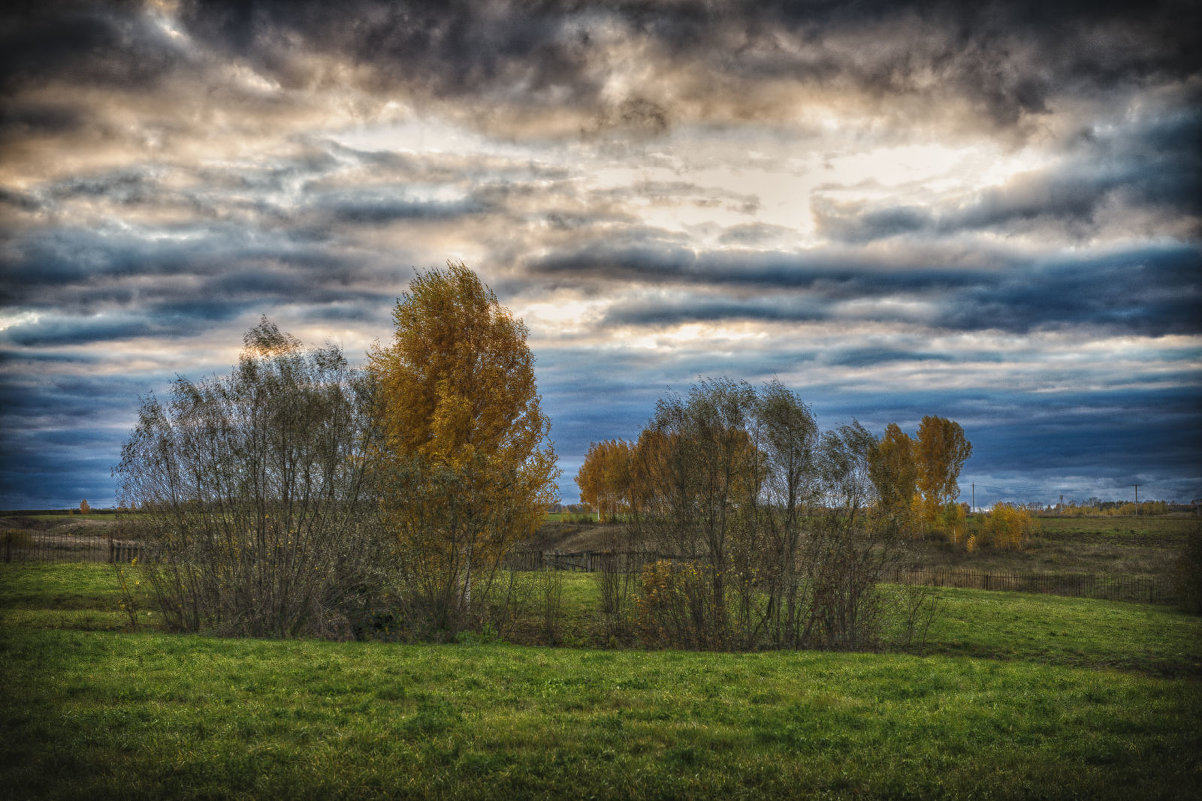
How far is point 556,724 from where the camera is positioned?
907 cm

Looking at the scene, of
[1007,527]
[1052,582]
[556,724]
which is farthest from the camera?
[1007,527]

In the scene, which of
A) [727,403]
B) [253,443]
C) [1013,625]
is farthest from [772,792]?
[1013,625]

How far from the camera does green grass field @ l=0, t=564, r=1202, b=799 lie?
729 centimetres

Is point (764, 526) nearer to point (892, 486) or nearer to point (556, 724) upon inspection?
point (892, 486)

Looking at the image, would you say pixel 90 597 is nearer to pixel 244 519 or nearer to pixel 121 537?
pixel 121 537

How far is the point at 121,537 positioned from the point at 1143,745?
2352 centimetres

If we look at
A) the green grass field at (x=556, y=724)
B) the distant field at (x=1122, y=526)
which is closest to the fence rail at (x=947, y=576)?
the green grass field at (x=556, y=724)

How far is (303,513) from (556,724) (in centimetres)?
1156

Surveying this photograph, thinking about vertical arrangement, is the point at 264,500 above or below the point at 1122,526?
above

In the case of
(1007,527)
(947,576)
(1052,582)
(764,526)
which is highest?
(764,526)

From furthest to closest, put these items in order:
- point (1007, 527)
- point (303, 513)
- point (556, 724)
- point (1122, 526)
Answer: point (1122, 526) → point (1007, 527) → point (303, 513) → point (556, 724)

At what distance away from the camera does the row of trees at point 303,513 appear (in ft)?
58.5

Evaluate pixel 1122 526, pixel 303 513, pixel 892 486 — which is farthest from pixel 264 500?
pixel 1122 526

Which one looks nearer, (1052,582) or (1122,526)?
(1052,582)
